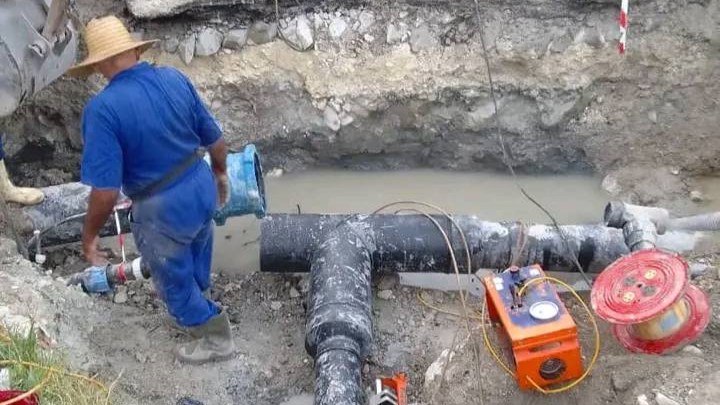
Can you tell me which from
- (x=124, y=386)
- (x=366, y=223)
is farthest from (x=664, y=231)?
(x=124, y=386)

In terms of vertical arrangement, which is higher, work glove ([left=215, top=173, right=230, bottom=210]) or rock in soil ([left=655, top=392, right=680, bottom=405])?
work glove ([left=215, top=173, right=230, bottom=210])

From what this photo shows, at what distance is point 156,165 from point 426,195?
117 inches

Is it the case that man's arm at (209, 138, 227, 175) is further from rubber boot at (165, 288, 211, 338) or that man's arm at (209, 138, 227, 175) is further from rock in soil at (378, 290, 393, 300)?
rock in soil at (378, 290, 393, 300)

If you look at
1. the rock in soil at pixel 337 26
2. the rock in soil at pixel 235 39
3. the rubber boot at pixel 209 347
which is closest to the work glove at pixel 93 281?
the rubber boot at pixel 209 347

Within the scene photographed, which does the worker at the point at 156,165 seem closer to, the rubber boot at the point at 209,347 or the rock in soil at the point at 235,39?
the rubber boot at the point at 209,347

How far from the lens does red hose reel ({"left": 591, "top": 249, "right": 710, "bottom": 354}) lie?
3.77 metres

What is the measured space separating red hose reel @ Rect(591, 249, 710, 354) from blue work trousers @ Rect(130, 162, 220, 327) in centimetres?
203

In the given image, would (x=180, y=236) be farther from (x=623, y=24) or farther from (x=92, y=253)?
(x=623, y=24)

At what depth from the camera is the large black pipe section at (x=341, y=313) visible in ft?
13.9

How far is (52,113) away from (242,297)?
7.63ft

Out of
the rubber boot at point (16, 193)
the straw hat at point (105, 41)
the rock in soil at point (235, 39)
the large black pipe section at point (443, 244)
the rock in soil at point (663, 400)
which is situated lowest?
the rock in soil at point (663, 400)

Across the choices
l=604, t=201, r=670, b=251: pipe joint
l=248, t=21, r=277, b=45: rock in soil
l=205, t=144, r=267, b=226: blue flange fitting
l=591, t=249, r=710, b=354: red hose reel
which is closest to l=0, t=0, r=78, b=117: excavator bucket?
l=205, t=144, r=267, b=226: blue flange fitting

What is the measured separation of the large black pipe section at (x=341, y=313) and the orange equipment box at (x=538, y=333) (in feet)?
2.60

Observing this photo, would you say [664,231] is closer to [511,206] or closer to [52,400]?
[511,206]
